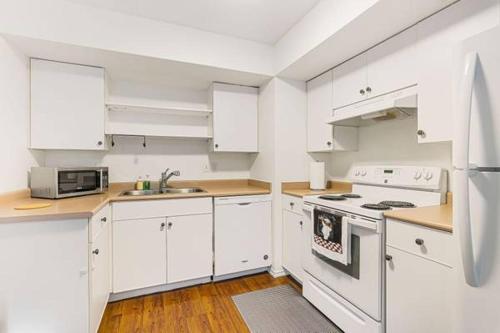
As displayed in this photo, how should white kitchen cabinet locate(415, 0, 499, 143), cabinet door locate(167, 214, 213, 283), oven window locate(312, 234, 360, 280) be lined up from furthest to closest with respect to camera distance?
cabinet door locate(167, 214, 213, 283) < oven window locate(312, 234, 360, 280) < white kitchen cabinet locate(415, 0, 499, 143)

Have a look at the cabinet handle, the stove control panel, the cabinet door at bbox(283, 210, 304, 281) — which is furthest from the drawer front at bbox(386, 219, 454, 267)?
the cabinet door at bbox(283, 210, 304, 281)

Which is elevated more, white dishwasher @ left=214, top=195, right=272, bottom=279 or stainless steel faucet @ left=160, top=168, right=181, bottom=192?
stainless steel faucet @ left=160, top=168, right=181, bottom=192

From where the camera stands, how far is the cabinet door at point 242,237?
2420mm

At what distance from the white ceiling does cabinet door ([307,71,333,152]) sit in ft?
2.07

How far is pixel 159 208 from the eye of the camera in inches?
86.4

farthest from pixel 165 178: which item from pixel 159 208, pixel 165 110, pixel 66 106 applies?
pixel 66 106

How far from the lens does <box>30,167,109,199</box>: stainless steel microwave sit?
76.6 inches

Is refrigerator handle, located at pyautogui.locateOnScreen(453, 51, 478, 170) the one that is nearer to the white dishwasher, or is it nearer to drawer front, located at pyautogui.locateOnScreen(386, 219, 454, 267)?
drawer front, located at pyautogui.locateOnScreen(386, 219, 454, 267)

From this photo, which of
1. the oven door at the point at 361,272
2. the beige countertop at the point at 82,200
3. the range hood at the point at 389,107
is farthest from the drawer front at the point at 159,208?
the range hood at the point at 389,107

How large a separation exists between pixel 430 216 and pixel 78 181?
2620mm

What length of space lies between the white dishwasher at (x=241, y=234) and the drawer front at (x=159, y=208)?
0.15 m

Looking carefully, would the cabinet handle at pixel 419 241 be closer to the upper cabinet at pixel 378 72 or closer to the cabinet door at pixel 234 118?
the upper cabinet at pixel 378 72

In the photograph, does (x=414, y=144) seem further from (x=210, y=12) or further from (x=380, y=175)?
(x=210, y=12)

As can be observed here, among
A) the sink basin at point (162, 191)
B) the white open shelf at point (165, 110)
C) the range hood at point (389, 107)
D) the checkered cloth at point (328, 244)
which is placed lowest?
the checkered cloth at point (328, 244)
